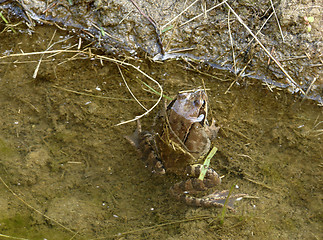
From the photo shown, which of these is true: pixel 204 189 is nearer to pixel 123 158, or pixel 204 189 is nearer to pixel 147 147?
pixel 147 147

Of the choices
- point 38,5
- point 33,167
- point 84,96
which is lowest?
point 33,167

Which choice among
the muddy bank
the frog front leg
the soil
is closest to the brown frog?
the frog front leg

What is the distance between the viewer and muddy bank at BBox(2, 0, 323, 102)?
4.84 metres

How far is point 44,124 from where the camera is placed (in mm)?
4273

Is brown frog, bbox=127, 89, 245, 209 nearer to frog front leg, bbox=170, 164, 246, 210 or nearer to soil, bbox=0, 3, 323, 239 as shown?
frog front leg, bbox=170, 164, 246, 210

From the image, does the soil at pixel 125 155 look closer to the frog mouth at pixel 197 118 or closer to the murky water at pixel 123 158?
the murky water at pixel 123 158

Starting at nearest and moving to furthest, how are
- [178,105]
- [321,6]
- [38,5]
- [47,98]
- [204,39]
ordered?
[178,105] < [47,98] < [321,6] < [204,39] < [38,5]

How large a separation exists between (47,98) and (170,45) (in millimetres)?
2146

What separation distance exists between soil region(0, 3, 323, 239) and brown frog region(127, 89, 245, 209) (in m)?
0.14

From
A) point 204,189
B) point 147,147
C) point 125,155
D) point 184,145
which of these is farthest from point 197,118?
point 125,155

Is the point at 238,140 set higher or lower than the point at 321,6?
lower

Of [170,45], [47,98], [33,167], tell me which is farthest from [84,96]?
[170,45]

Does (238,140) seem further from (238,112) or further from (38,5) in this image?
(38,5)

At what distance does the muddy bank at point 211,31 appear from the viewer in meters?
4.84
